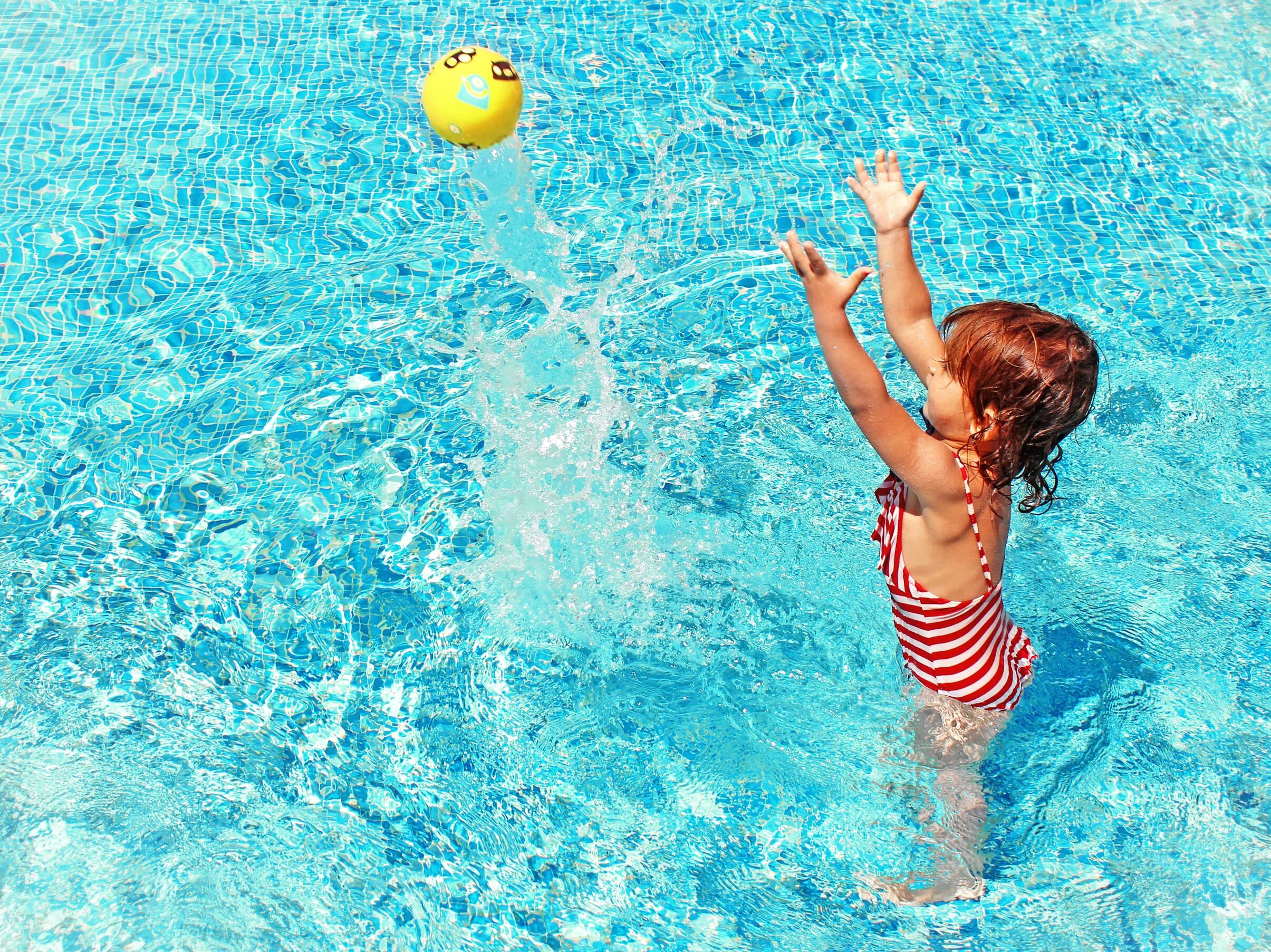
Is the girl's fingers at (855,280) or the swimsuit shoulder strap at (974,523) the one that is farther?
the swimsuit shoulder strap at (974,523)

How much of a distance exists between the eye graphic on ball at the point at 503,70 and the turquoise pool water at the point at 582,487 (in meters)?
0.77

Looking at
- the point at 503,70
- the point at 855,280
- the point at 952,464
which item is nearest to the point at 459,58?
the point at 503,70

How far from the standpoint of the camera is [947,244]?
16.5ft

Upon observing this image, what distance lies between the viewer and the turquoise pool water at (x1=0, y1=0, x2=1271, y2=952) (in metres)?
3.15

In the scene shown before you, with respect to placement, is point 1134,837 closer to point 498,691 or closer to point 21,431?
point 498,691

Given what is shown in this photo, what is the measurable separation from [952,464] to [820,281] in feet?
1.67

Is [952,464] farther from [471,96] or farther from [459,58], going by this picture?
[459,58]

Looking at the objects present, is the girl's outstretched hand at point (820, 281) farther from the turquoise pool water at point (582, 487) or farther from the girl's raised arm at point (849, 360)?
the turquoise pool water at point (582, 487)

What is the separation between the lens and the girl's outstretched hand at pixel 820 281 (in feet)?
7.33

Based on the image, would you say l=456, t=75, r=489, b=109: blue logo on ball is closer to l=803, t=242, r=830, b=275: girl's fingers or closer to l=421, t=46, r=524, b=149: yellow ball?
l=421, t=46, r=524, b=149: yellow ball

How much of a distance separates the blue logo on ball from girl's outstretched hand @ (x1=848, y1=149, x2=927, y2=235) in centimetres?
132

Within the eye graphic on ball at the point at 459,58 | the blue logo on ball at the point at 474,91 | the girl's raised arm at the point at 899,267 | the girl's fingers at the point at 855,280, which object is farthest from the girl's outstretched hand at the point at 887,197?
the eye graphic on ball at the point at 459,58

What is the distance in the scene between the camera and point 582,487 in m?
4.08

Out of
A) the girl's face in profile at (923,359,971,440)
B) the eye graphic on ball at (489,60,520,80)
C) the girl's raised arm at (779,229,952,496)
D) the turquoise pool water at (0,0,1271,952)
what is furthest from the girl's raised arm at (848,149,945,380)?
the eye graphic on ball at (489,60,520,80)
